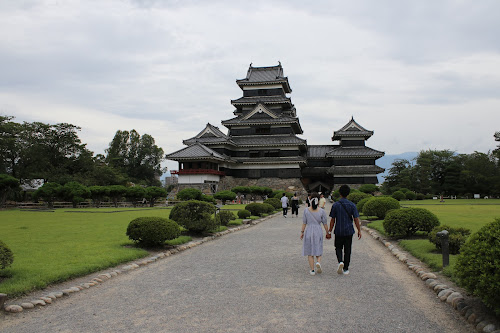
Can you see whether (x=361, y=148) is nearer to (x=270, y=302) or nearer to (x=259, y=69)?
(x=259, y=69)

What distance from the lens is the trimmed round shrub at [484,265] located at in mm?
5184

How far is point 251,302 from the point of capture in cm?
664

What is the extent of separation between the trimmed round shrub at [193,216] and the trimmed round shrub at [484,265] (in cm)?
1074

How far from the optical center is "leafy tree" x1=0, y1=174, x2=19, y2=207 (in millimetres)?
33594

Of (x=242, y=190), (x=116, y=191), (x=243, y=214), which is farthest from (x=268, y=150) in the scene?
(x=243, y=214)

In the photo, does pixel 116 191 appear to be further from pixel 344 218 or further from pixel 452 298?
pixel 452 298

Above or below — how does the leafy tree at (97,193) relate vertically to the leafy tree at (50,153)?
below

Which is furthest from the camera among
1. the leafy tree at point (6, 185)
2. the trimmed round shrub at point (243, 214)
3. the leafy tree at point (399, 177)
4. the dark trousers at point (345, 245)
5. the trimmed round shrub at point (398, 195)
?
the leafy tree at point (399, 177)

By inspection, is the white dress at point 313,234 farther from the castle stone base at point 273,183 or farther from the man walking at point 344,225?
the castle stone base at point 273,183

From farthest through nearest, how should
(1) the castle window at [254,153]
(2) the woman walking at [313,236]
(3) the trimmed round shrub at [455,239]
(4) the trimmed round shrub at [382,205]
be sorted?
(1) the castle window at [254,153], (4) the trimmed round shrub at [382,205], (3) the trimmed round shrub at [455,239], (2) the woman walking at [313,236]

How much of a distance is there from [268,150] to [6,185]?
33.2 m

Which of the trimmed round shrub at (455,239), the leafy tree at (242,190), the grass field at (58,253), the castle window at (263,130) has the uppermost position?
the castle window at (263,130)

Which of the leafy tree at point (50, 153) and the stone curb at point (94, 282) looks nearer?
the stone curb at point (94, 282)

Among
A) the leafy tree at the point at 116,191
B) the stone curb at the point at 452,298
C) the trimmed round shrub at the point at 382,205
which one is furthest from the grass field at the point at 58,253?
the leafy tree at the point at 116,191
